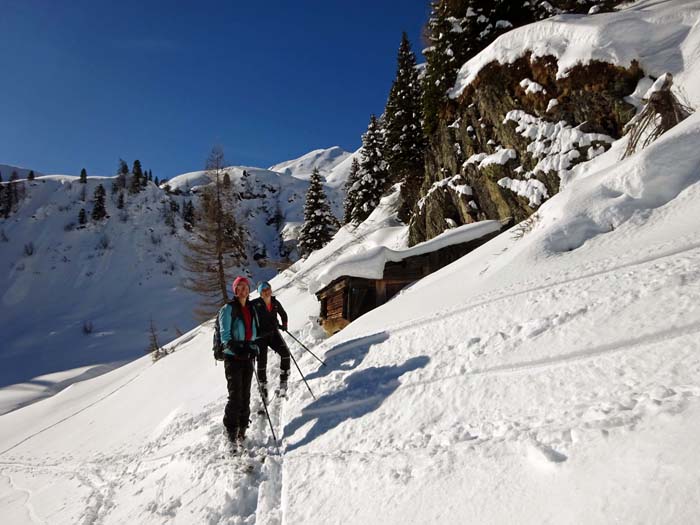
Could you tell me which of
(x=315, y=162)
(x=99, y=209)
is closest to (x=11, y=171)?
(x=99, y=209)

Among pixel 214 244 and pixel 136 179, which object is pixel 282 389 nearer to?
pixel 214 244

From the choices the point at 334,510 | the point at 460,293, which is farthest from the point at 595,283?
the point at 334,510

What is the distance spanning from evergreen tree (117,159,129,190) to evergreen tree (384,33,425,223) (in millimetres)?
60092

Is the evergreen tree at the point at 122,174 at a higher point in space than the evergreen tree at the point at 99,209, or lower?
higher

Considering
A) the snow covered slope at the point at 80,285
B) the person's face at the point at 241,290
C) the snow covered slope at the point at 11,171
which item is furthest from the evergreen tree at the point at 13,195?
the person's face at the point at 241,290

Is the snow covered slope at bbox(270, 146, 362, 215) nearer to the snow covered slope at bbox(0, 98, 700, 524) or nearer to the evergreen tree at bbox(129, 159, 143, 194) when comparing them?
the evergreen tree at bbox(129, 159, 143, 194)

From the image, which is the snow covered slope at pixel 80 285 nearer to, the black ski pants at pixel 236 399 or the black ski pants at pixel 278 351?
the black ski pants at pixel 278 351

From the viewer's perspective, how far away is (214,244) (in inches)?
776

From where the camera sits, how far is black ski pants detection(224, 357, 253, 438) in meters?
5.22

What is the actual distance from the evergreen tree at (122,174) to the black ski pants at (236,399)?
74.6 meters

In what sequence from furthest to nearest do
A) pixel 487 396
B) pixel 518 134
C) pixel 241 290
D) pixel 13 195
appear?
pixel 13 195 → pixel 518 134 → pixel 241 290 → pixel 487 396

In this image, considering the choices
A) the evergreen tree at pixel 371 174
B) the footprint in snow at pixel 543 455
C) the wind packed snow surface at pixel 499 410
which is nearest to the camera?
the wind packed snow surface at pixel 499 410

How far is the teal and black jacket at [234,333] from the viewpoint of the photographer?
5.25m

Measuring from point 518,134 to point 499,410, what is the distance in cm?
1292
